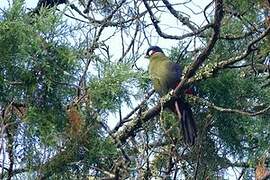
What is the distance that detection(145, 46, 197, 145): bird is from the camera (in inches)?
116

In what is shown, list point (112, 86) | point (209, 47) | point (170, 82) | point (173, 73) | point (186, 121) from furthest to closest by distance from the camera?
point (170, 82), point (173, 73), point (186, 121), point (209, 47), point (112, 86)

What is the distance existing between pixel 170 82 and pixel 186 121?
583 millimetres

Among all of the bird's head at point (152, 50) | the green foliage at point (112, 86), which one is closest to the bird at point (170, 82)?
the bird's head at point (152, 50)

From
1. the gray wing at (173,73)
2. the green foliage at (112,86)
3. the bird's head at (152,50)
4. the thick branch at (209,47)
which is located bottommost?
the green foliage at (112,86)

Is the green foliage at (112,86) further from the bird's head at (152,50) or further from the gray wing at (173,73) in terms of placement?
the bird's head at (152,50)

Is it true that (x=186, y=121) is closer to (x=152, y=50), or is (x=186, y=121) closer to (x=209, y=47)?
(x=209, y=47)

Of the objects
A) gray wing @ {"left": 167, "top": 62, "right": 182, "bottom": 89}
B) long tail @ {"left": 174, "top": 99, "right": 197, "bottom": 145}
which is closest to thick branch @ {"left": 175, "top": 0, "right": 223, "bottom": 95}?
long tail @ {"left": 174, "top": 99, "right": 197, "bottom": 145}

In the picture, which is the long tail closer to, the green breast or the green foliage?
the green breast

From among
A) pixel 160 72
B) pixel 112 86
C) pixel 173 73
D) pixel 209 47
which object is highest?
pixel 160 72

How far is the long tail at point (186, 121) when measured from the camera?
2911 millimetres

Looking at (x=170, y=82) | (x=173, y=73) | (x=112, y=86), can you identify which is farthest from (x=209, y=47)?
(x=170, y=82)

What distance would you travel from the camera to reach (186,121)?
3045mm

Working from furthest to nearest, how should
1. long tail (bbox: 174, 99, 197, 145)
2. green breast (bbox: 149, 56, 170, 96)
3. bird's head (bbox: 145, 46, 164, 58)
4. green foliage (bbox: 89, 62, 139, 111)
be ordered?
bird's head (bbox: 145, 46, 164, 58) < green breast (bbox: 149, 56, 170, 96) < long tail (bbox: 174, 99, 197, 145) < green foliage (bbox: 89, 62, 139, 111)

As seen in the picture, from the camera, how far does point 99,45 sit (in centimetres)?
276
